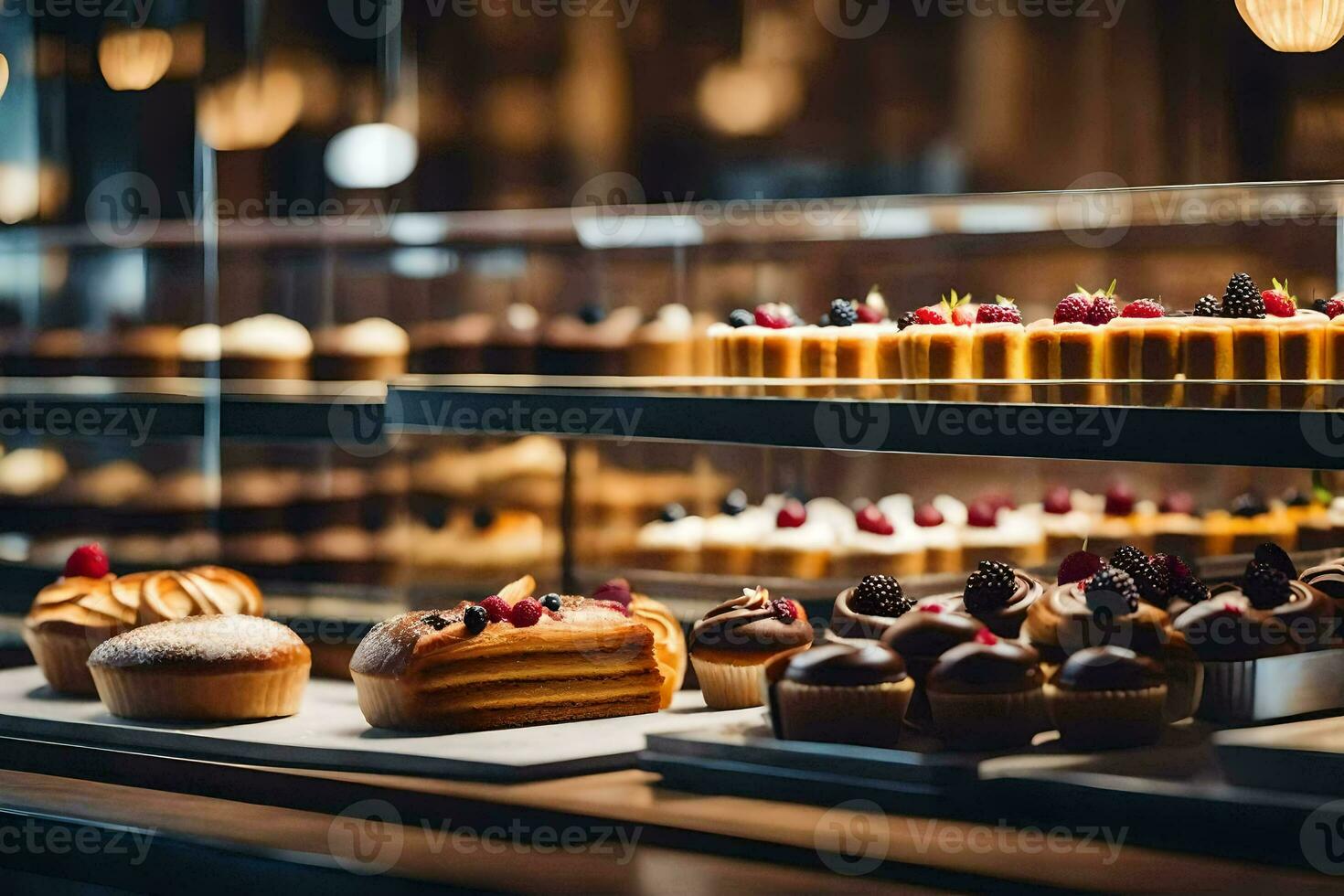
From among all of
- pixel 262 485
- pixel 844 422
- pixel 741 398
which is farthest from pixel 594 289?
pixel 844 422

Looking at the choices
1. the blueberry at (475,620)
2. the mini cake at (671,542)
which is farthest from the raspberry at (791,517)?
the blueberry at (475,620)

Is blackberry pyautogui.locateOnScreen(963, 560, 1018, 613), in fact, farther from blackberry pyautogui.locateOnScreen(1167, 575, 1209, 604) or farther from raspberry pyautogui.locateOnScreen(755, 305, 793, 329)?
raspberry pyautogui.locateOnScreen(755, 305, 793, 329)

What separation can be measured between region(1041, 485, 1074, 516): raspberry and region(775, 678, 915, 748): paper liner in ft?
4.68

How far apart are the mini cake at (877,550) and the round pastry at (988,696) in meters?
1.19

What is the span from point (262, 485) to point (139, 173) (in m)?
1.01

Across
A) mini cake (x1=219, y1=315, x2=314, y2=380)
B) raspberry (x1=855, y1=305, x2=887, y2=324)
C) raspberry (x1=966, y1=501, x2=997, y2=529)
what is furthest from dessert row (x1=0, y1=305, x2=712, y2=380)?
raspberry (x1=966, y1=501, x2=997, y2=529)

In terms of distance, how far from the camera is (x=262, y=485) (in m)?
4.25

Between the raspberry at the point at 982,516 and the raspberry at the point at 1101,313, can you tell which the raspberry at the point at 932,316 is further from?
the raspberry at the point at 982,516

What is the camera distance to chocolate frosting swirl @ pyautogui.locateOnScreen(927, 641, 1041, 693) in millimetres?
2482

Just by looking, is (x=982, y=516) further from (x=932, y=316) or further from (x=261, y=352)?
(x=261, y=352)

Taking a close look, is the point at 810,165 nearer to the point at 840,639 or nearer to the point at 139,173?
the point at 840,639

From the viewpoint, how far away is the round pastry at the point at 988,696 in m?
2.48

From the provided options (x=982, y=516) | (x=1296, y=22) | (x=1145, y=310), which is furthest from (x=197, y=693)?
(x=1296, y=22)

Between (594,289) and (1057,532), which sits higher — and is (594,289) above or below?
above
